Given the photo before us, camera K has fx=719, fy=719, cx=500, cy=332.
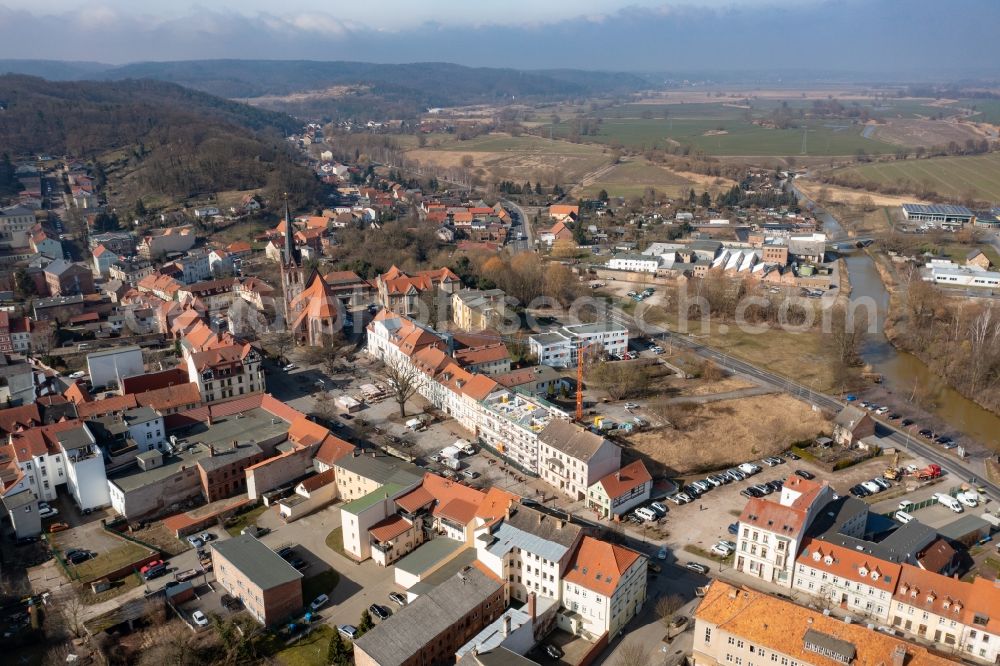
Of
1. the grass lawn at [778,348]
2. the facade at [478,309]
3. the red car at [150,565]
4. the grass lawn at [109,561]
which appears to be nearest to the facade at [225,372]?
the grass lawn at [109,561]

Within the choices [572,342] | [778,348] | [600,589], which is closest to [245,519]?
[600,589]

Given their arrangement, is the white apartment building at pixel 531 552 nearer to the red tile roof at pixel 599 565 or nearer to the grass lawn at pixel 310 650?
the red tile roof at pixel 599 565

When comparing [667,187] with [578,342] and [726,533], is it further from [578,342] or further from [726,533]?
[726,533]

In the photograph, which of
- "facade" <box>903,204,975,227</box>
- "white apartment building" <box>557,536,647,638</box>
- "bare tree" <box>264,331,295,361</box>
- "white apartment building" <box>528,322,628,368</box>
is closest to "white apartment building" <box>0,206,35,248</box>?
"bare tree" <box>264,331,295,361</box>

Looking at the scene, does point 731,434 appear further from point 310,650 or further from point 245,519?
point 245,519

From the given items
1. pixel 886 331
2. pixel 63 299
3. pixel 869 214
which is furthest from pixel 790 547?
pixel 869 214

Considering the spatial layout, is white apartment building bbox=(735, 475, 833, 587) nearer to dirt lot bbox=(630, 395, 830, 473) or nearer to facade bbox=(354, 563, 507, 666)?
dirt lot bbox=(630, 395, 830, 473)
